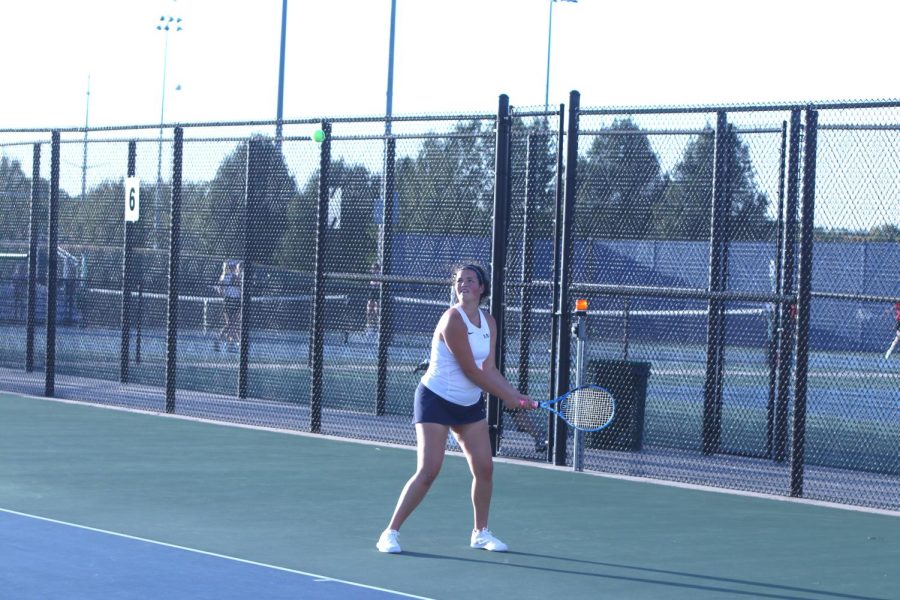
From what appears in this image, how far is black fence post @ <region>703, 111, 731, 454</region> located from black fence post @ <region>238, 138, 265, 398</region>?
19.6 feet

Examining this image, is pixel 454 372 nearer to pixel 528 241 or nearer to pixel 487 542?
pixel 487 542

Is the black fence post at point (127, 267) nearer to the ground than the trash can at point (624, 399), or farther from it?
farther from it

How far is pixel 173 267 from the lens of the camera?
15.9 meters

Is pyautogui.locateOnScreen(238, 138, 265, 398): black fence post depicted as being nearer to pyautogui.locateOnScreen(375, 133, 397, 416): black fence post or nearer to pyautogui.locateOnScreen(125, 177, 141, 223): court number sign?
pyautogui.locateOnScreen(125, 177, 141, 223): court number sign

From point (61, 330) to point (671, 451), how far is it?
37.3 feet

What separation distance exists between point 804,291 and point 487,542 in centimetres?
364

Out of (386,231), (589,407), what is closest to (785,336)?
(589,407)

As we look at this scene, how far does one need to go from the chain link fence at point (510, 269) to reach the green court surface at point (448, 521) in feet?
3.38

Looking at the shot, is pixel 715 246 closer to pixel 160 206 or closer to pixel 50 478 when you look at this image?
pixel 50 478

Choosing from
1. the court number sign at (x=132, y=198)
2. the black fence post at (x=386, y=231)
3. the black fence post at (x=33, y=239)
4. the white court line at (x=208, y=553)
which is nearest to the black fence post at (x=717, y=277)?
the black fence post at (x=386, y=231)

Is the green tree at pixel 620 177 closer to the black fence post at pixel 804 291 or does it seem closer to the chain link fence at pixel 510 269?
the chain link fence at pixel 510 269

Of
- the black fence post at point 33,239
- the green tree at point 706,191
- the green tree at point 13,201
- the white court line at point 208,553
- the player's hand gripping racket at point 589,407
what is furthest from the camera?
the green tree at point 13,201

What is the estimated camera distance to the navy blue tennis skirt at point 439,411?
822 cm

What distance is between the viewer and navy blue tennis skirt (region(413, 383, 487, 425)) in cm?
822
